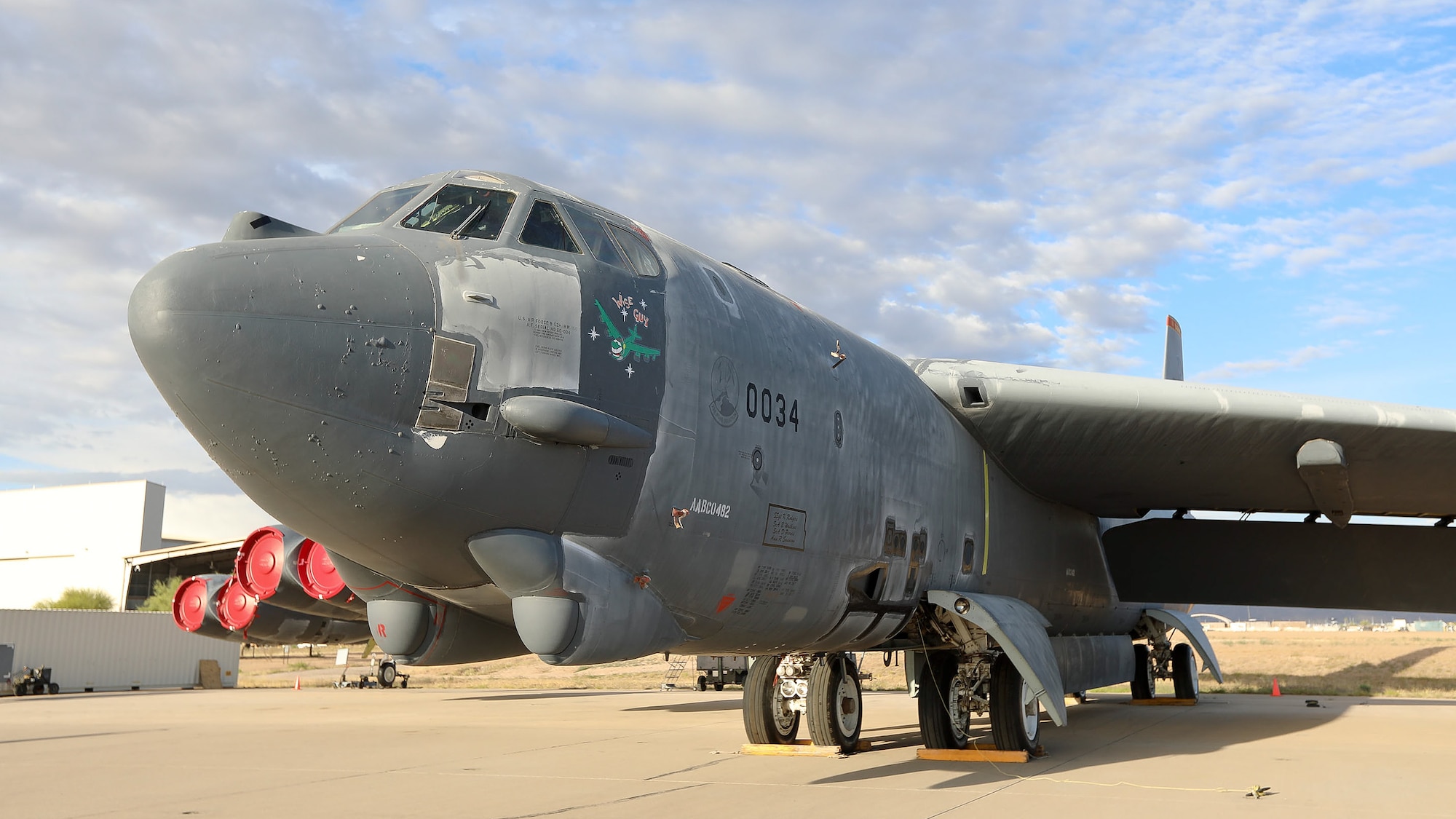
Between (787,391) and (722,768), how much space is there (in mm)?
4753

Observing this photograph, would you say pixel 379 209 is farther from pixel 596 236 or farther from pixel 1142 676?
pixel 1142 676

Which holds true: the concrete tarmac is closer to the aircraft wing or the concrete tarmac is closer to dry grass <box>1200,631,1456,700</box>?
the aircraft wing

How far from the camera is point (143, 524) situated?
48812mm

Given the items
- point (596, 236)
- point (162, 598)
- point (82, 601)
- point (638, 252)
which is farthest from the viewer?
point (82, 601)

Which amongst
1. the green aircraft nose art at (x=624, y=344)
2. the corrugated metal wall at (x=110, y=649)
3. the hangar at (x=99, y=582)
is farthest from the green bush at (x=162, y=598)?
the green aircraft nose art at (x=624, y=344)

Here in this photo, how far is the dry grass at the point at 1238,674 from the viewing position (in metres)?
29.1

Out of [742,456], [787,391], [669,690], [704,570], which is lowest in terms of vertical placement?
[669,690]

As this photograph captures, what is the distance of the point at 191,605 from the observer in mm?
17266

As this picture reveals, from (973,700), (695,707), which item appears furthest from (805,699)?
(695,707)

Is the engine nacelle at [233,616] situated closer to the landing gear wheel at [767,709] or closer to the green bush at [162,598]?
the landing gear wheel at [767,709]

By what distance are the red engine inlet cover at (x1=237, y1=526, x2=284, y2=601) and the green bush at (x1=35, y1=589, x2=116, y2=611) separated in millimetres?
39070

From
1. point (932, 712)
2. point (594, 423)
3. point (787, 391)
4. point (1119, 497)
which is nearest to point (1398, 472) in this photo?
point (1119, 497)

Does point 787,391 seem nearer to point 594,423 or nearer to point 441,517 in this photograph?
point 594,423

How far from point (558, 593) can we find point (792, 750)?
6.14m
